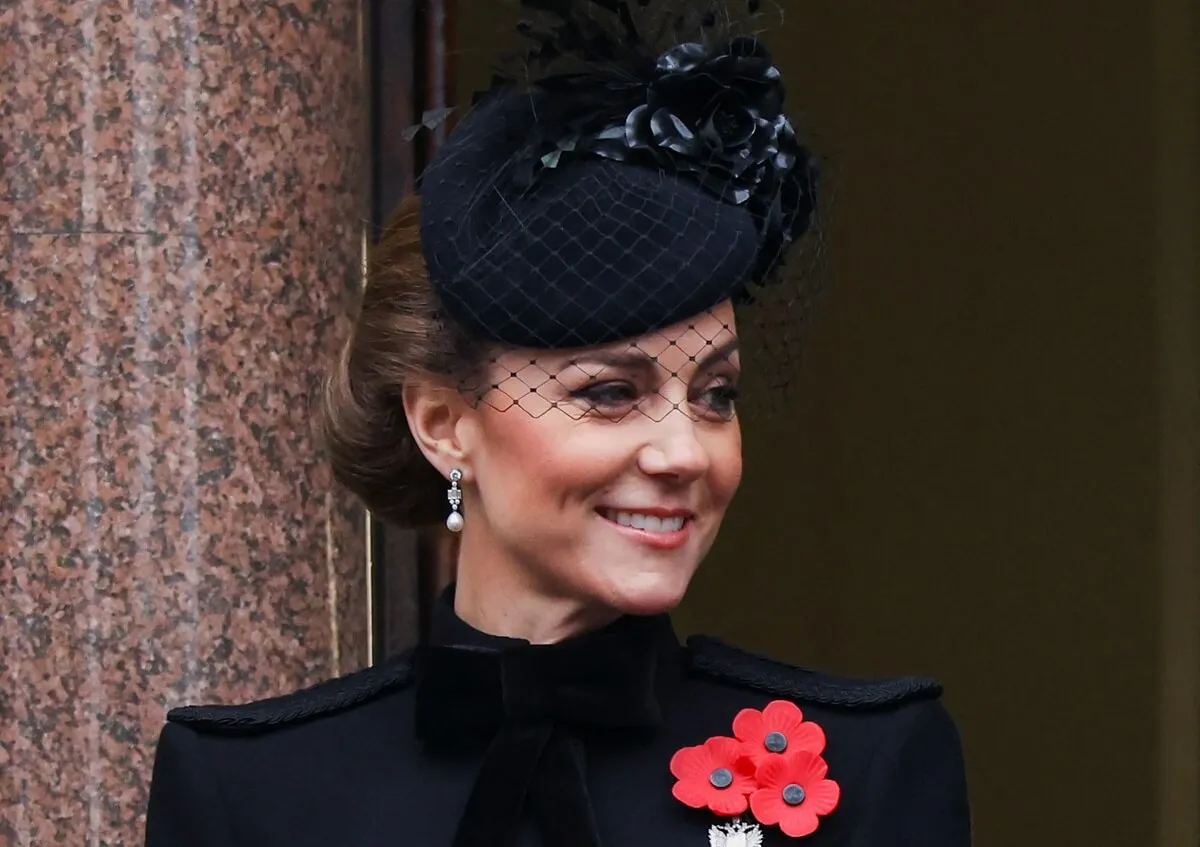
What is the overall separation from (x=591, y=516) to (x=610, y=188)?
0.33 metres

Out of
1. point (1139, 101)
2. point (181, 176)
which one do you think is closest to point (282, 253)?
point (181, 176)

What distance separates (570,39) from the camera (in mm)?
2332

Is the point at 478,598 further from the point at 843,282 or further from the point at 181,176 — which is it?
the point at 843,282

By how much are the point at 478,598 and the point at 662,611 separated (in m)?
0.21

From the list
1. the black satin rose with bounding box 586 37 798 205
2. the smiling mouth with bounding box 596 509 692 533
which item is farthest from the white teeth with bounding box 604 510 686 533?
the black satin rose with bounding box 586 37 798 205

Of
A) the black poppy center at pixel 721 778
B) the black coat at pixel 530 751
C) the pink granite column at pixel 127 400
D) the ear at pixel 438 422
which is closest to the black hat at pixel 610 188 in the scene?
the ear at pixel 438 422

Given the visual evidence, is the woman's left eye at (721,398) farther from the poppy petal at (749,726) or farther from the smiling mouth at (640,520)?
the poppy petal at (749,726)

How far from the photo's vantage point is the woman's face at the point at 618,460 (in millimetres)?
2191

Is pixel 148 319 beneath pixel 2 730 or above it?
above

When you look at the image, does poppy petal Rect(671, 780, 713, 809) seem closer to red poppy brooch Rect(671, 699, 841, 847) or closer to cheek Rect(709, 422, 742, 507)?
red poppy brooch Rect(671, 699, 841, 847)

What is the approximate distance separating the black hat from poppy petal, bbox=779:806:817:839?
0.50 m

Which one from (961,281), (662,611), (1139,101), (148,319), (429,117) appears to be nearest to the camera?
(662,611)

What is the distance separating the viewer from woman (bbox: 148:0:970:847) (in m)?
2.21

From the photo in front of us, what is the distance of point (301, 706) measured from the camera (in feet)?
8.00
